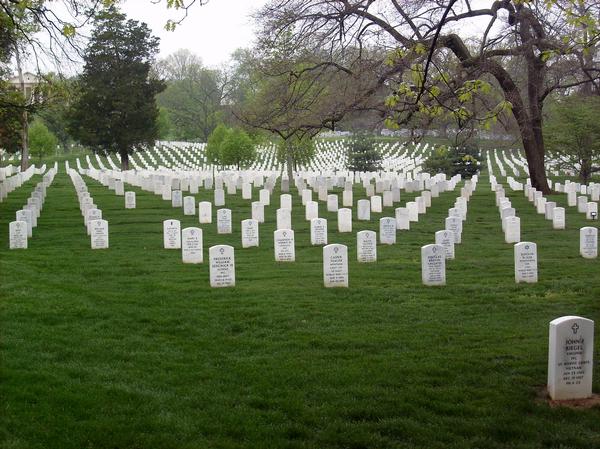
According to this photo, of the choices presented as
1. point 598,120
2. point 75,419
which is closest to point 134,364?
point 75,419

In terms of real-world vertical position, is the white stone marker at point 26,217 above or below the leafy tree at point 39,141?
below

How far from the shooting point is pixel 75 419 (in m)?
6.55

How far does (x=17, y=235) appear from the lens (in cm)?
1752

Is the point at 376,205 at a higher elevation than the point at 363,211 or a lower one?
higher

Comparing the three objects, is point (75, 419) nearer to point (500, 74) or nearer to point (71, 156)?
point (500, 74)

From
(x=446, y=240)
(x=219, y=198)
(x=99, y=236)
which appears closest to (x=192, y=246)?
(x=99, y=236)

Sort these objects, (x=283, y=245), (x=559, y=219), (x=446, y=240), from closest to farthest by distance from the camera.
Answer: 1. (x=283, y=245)
2. (x=446, y=240)
3. (x=559, y=219)

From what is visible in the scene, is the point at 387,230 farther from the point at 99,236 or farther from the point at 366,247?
the point at 99,236

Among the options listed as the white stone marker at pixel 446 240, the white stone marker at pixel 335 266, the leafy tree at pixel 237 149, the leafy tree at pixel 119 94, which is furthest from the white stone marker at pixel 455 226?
the leafy tree at pixel 119 94

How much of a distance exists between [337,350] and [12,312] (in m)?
4.62

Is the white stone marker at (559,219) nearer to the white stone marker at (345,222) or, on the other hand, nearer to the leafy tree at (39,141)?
the white stone marker at (345,222)

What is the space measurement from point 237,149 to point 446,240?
35.7 metres

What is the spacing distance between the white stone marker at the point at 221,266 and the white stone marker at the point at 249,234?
522cm

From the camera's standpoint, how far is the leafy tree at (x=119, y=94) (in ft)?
168
